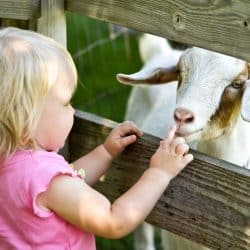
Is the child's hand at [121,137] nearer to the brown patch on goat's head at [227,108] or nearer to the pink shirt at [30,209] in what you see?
the pink shirt at [30,209]

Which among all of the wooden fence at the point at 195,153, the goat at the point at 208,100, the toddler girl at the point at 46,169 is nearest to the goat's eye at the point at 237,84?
the goat at the point at 208,100

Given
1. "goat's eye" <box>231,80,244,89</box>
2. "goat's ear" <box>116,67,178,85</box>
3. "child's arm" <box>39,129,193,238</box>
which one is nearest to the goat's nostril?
"goat's eye" <box>231,80,244,89</box>

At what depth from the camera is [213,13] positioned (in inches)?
83.4

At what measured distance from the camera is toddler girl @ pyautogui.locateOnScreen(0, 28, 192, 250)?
2.14 meters

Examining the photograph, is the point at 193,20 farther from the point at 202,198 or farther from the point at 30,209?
the point at 30,209

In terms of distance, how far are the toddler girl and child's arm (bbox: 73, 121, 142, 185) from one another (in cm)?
20

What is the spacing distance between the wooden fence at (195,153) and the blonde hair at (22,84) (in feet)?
1.02

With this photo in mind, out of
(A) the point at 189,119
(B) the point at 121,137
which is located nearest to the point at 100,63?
(A) the point at 189,119

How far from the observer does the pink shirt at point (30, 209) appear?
216 centimetres

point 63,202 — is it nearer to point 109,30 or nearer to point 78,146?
point 78,146

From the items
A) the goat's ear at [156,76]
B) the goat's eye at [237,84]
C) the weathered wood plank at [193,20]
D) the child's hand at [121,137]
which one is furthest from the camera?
the goat's ear at [156,76]

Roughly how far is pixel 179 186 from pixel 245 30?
0.52 m

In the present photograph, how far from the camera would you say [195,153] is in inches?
89.7

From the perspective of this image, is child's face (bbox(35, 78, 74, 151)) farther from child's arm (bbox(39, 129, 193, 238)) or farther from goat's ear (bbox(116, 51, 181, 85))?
goat's ear (bbox(116, 51, 181, 85))
